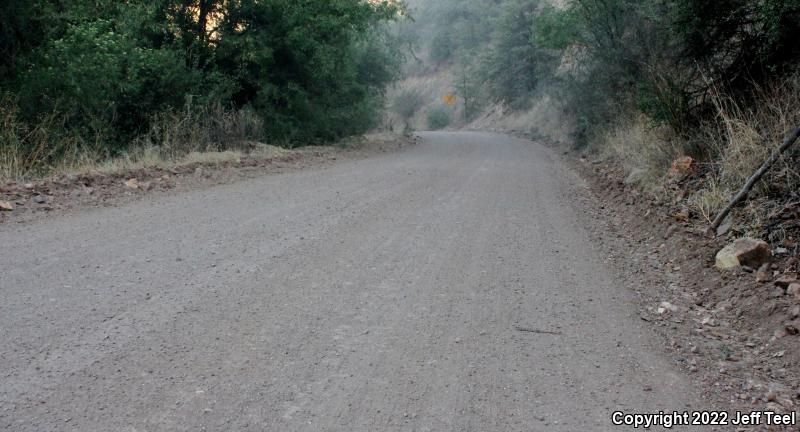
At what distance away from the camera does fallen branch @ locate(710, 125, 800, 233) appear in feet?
21.3

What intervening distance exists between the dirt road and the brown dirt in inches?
25.5

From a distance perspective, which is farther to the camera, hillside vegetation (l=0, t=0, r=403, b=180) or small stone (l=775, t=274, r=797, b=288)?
hillside vegetation (l=0, t=0, r=403, b=180)

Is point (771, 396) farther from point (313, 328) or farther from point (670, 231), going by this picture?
point (670, 231)

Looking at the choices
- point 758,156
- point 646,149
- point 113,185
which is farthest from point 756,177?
point 113,185

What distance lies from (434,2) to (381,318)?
287 feet

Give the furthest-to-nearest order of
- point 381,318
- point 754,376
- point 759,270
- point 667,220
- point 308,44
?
point 308,44
point 667,220
point 759,270
point 381,318
point 754,376

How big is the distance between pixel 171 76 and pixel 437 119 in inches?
1934

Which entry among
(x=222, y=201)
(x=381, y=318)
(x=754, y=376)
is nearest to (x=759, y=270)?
(x=754, y=376)

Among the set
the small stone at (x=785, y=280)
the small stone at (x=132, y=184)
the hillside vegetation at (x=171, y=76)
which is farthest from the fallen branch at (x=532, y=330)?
the hillside vegetation at (x=171, y=76)

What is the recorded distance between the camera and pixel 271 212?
27.2 feet

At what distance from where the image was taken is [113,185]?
962cm

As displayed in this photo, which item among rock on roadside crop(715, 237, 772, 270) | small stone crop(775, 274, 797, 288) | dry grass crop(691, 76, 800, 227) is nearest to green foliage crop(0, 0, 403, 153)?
dry grass crop(691, 76, 800, 227)

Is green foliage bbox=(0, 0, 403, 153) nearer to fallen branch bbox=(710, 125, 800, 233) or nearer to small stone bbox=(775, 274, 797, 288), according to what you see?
fallen branch bbox=(710, 125, 800, 233)

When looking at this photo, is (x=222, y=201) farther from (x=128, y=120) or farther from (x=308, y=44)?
(x=308, y=44)
